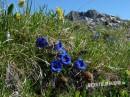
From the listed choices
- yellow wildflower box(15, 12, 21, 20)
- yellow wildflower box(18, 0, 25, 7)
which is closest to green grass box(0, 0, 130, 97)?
yellow wildflower box(15, 12, 21, 20)

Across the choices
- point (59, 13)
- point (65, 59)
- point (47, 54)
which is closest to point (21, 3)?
point (59, 13)

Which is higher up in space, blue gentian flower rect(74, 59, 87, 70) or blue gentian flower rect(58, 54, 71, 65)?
blue gentian flower rect(58, 54, 71, 65)

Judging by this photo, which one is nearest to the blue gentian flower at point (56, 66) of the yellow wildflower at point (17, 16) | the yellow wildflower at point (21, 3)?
the yellow wildflower at point (17, 16)

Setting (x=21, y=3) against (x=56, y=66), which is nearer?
(x=56, y=66)

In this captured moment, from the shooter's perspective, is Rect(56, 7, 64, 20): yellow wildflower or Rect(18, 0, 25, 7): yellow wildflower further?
Rect(56, 7, 64, 20): yellow wildflower

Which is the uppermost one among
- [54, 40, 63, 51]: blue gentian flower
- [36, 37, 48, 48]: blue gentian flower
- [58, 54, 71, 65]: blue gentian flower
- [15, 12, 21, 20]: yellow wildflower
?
[15, 12, 21, 20]: yellow wildflower

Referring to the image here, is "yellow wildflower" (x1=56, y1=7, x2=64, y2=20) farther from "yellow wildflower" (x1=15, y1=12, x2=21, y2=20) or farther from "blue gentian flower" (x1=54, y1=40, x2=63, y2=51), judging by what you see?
"blue gentian flower" (x1=54, y1=40, x2=63, y2=51)

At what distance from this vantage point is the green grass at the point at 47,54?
4.49 metres

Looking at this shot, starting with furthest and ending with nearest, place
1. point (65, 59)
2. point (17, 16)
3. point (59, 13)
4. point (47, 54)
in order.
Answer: point (59, 13)
point (17, 16)
point (47, 54)
point (65, 59)

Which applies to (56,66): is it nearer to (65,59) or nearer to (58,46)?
(65,59)

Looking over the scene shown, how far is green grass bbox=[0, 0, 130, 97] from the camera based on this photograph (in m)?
4.49

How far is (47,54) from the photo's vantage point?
487cm

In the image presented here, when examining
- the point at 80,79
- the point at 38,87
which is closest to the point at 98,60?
the point at 80,79

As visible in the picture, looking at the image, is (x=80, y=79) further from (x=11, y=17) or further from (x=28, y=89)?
(x=11, y=17)
